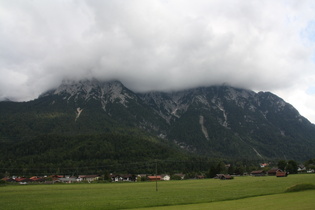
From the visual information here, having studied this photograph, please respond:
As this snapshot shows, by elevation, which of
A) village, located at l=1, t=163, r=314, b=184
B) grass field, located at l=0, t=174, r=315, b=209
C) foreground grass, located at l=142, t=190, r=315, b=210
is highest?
foreground grass, located at l=142, t=190, r=315, b=210

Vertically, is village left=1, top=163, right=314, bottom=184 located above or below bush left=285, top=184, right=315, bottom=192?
below

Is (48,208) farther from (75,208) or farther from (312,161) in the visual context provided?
(312,161)

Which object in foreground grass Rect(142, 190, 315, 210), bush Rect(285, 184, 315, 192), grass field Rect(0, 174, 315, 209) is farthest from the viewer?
bush Rect(285, 184, 315, 192)

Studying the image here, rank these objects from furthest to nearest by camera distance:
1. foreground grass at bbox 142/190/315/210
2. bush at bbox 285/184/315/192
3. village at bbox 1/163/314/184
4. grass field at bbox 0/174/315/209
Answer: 1. village at bbox 1/163/314/184
2. bush at bbox 285/184/315/192
3. grass field at bbox 0/174/315/209
4. foreground grass at bbox 142/190/315/210

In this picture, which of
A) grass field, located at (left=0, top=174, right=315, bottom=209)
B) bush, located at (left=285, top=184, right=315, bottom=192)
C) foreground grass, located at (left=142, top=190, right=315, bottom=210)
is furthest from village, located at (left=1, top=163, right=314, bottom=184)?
foreground grass, located at (left=142, top=190, right=315, bottom=210)

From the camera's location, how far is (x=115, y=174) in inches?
7421

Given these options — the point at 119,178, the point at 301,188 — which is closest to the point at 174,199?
the point at 301,188

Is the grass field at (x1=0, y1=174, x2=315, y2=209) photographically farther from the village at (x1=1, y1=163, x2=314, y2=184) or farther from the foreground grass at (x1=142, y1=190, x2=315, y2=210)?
the village at (x1=1, y1=163, x2=314, y2=184)

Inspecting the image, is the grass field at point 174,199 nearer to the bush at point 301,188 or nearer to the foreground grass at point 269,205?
the foreground grass at point 269,205

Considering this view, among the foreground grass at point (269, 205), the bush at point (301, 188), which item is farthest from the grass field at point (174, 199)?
the bush at point (301, 188)

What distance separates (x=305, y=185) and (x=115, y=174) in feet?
510

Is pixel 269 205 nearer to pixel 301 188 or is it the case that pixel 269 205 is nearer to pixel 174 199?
pixel 174 199

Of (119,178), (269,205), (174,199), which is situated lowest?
(119,178)

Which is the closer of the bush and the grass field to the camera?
the grass field
